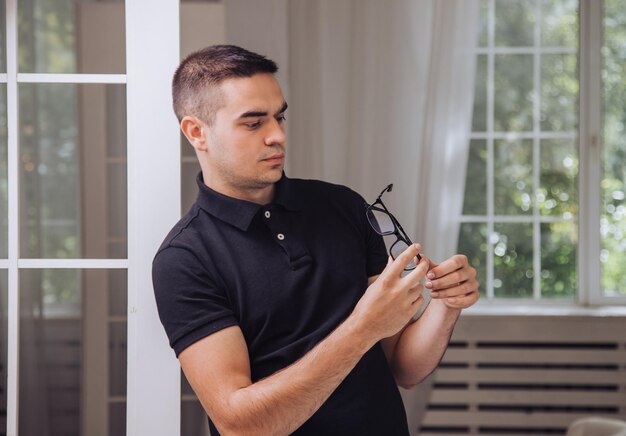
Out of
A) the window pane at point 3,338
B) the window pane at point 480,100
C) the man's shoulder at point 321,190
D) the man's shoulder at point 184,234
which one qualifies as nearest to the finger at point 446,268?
the man's shoulder at point 321,190

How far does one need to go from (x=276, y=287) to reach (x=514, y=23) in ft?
10.4

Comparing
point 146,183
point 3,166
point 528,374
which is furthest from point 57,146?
Answer: point 528,374

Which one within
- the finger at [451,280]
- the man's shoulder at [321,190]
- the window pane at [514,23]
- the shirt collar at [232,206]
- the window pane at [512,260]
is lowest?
the window pane at [512,260]

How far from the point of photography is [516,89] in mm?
4180

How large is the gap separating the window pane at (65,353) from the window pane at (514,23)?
248 centimetres

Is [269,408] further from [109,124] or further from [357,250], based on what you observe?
[109,124]

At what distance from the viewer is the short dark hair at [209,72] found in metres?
1.49

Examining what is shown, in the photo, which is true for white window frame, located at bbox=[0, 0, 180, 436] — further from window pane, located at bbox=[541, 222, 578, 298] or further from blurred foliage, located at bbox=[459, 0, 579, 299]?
window pane, located at bbox=[541, 222, 578, 298]

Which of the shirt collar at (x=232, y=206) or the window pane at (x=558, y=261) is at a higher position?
the shirt collar at (x=232, y=206)

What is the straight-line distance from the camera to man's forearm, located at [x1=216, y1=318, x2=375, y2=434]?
4.42 ft

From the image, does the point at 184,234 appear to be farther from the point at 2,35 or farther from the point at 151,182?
the point at 2,35

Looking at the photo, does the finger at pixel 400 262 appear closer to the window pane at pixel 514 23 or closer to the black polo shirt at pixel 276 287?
the black polo shirt at pixel 276 287

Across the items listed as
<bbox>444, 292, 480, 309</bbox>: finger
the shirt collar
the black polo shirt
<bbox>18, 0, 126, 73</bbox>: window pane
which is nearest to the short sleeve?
the black polo shirt

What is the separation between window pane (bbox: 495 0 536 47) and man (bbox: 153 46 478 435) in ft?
9.52
